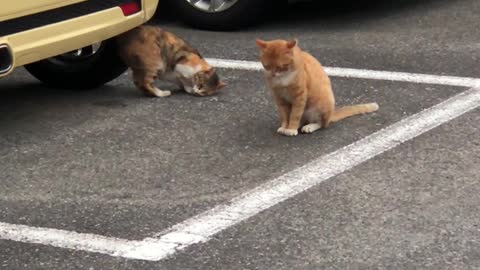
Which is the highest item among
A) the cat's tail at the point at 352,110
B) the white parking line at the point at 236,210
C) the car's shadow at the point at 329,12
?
the white parking line at the point at 236,210

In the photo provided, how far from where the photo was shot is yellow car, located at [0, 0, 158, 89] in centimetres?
457

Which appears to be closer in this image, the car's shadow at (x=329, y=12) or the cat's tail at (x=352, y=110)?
the cat's tail at (x=352, y=110)

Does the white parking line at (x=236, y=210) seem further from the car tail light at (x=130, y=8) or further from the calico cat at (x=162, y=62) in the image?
the car tail light at (x=130, y=8)

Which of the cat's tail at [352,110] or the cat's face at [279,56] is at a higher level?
the cat's face at [279,56]

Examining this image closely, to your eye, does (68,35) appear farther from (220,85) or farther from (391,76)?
(391,76)

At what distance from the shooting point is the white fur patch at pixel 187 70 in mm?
5559

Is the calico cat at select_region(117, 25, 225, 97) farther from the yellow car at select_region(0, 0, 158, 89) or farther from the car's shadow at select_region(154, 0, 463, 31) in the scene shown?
the car's shadow at select_region(154, 0, 463, 31)

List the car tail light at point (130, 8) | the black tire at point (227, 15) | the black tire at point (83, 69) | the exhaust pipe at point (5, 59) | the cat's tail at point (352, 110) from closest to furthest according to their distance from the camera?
the exhaust pipe at point (5, 59)
the cat's tail at point (352, 110)
the car tail light at point (130, 8)
the black tire at point (83, 69)
the black tire at point (227, 15)

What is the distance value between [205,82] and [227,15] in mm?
1550

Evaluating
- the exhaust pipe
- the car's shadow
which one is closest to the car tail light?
the exhaust pipe

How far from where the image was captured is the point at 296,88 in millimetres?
4770

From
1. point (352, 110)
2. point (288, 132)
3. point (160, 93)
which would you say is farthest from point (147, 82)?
point (352, 110)

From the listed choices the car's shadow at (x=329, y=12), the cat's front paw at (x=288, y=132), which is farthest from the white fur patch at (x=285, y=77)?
the car's shadow at (x=329, y=12)

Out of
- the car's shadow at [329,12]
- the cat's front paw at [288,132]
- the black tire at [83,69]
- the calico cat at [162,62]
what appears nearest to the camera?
the cat's front paw at [288,132]
